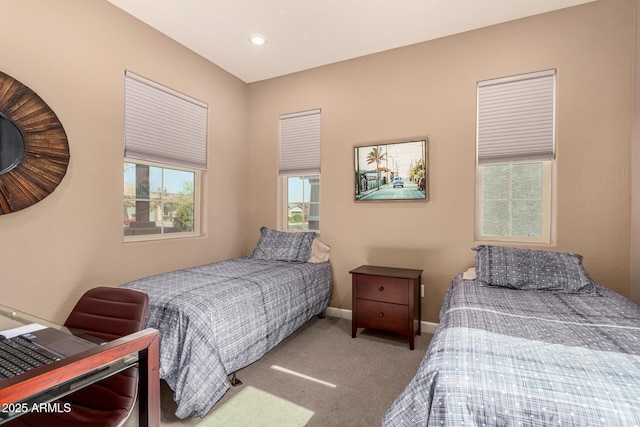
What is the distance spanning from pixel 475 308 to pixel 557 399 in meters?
0.81

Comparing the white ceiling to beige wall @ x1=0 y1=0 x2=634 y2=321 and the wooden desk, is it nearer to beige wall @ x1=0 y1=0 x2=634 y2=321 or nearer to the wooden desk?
beige wall @ x1=0 y1=0 x2=634 y2=321

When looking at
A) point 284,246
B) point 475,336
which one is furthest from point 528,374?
point 284,246

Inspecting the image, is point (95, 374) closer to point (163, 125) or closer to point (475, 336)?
point (475, 336)

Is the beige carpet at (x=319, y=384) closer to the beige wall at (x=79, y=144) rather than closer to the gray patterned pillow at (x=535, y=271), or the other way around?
the gray patterned pillow at (x=535, y=271)

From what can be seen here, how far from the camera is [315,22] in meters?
2.76

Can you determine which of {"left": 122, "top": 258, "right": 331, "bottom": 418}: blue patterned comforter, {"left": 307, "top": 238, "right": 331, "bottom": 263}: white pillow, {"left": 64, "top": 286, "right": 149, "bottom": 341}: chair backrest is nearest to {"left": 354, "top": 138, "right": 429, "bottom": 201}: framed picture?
{"left": 307, "top": 238, "right": 331, "bottom": 263}: white pillow

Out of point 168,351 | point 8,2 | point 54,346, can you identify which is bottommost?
point 168,351

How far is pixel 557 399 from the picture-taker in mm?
991

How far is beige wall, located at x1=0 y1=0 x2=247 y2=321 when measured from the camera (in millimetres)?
2029

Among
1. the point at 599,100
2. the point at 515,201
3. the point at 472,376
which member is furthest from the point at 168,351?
the point at 599,100

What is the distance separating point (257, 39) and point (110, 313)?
2.70 m

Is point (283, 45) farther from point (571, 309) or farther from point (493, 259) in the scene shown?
point (571, 309)

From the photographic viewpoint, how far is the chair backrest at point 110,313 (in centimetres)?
143

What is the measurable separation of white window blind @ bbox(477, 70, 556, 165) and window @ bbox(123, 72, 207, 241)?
2.89 metres
